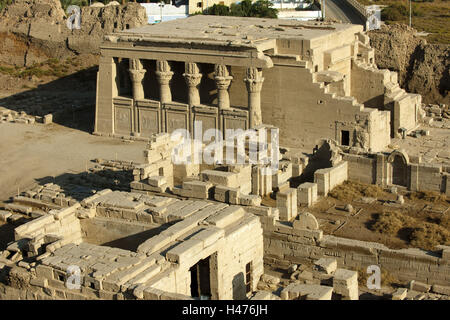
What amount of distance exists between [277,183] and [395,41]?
2213 cm

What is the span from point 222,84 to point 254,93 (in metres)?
1.50

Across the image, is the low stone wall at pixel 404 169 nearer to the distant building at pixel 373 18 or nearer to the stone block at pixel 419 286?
the stone block at pixel 419 286

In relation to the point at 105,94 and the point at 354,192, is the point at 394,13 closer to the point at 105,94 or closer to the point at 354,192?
the point at 105,94

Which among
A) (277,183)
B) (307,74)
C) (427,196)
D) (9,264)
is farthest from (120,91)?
(9,264)

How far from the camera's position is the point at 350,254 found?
2425cm

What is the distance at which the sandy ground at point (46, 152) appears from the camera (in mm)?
35469

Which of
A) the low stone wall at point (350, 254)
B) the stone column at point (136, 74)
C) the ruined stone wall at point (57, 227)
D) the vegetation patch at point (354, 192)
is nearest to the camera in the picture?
the ruined stone wall at point (57, 227)

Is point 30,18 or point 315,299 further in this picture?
point 30,18

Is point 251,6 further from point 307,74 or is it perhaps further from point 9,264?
point 9,264

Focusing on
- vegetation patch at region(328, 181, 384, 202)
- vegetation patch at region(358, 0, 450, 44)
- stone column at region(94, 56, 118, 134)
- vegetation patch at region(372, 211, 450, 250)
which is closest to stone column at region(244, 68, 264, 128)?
stone column at region(94, 56, 118, 134)

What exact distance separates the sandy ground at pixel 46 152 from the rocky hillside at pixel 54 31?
1295cm

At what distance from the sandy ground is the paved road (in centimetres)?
2979

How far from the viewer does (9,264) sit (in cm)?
2075

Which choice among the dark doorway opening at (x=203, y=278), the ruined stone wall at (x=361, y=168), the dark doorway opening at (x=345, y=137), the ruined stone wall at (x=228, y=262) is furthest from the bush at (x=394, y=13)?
the dark doorway opening at (x=203, y=278)
